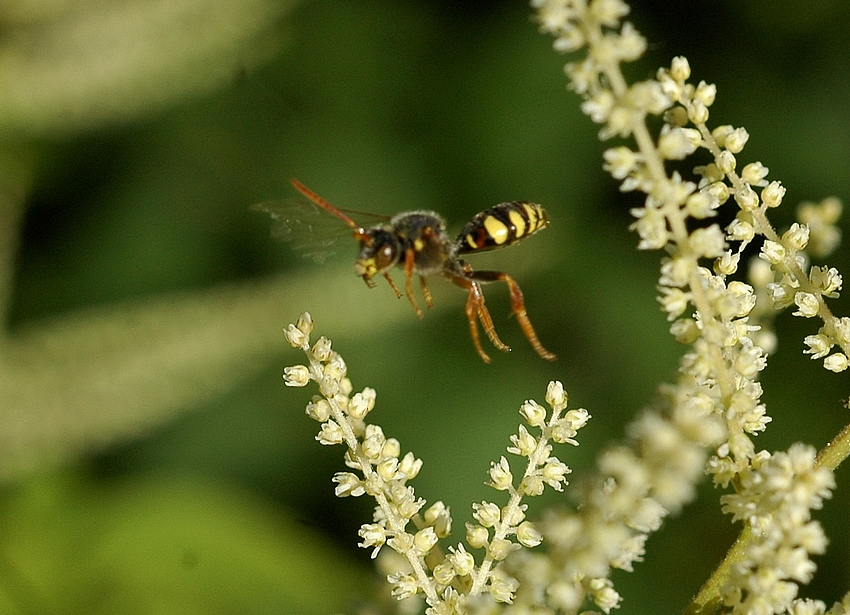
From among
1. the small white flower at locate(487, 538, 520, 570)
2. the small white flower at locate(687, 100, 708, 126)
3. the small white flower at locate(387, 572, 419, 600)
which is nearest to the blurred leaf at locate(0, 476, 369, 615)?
the small white flower at locate(387, 572, 419, 600)

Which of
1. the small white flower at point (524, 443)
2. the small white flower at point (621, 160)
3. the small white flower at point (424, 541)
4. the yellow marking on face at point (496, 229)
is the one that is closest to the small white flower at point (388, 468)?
the small white flower at point (424, 541)

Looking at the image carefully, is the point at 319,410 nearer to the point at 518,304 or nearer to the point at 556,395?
the point at 556,395

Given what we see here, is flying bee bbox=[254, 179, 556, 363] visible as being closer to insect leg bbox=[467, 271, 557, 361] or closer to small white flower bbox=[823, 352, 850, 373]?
insect leg bbox=[467, 271, 557, 361]

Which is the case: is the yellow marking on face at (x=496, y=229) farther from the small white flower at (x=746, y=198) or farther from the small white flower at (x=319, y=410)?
the small white flower at (x=319, y=410)

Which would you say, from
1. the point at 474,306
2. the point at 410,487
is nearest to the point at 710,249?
the point at 410,487

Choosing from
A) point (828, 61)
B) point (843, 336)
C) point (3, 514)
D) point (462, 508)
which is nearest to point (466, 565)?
point (843, 336)

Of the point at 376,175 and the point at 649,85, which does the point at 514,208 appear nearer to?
the point at 649,85
